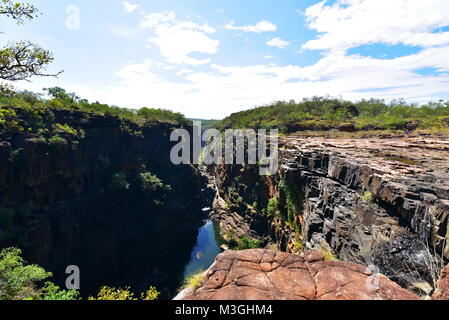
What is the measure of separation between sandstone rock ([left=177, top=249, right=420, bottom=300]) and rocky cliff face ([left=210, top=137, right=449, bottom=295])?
4633 millimetres

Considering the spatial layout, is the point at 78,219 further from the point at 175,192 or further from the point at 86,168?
the point at 175,192

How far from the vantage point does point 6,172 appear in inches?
945

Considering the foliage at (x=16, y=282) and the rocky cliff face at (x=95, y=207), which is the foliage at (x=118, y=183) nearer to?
the rocky cliff face at (x=95, y=207)

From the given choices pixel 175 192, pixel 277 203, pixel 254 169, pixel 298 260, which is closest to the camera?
pixel 298 260

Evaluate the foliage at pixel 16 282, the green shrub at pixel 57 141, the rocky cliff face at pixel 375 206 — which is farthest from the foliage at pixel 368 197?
the green shrub at pixel 57 141

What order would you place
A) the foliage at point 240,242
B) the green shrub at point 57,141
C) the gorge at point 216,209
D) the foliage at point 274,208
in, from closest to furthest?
the gorge at point 216,209
the green shrub at point 57,141
the foliage at point 274,208
the foliage at point 240,242

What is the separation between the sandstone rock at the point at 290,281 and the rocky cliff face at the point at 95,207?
26.0 meters

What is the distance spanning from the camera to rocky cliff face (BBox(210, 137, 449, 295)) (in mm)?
9328

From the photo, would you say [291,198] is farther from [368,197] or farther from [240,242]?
[240,242]

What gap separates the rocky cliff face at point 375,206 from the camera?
9.33 metres

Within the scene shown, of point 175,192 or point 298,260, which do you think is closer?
point 298,260
